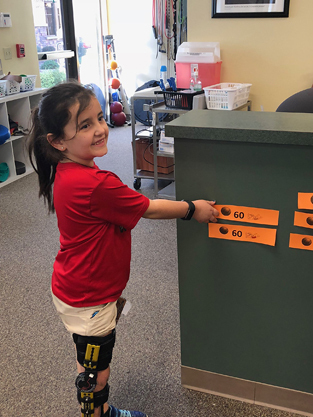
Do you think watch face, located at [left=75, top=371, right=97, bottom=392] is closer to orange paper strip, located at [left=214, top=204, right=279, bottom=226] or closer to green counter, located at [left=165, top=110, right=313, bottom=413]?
green counter, located at [left=165, top=110, right=313, bottom=413]

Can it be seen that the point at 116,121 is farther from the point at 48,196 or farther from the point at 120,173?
the point at 48,196

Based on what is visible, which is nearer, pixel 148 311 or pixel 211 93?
pixel 148 311

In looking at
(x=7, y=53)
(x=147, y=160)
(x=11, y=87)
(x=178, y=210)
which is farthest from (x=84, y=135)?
(x=7, y=53)

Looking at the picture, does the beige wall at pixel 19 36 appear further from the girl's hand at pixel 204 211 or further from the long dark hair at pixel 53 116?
the girl's hand at pixel 204 211

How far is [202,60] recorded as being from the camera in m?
3.12

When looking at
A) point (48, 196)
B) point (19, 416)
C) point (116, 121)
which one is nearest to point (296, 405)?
point (19, 416)

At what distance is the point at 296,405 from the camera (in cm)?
149

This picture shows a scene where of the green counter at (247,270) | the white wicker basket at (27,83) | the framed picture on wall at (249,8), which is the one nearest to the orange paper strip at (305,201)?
the green counter at (247,270)

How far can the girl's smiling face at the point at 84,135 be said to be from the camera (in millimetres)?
1173

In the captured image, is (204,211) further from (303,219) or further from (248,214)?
(303,219)

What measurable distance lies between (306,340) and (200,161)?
679 mm

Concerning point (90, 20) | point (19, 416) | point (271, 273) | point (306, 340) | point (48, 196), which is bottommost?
point (19, 416)

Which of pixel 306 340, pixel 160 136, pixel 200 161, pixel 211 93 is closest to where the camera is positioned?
pixel 200 161

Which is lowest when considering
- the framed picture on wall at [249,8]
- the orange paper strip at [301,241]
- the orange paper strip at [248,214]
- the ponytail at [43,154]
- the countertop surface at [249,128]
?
the orange paper strip at [301,241]
